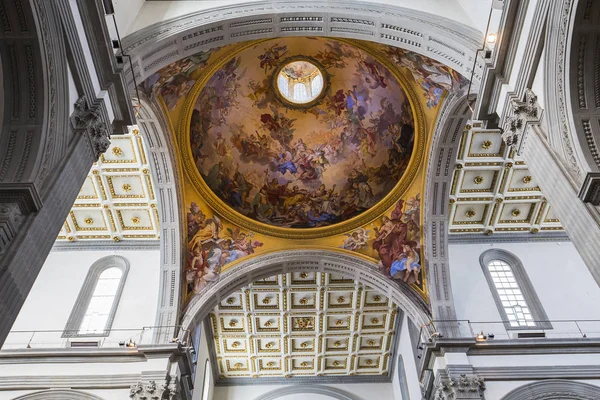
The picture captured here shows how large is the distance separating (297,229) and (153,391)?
21.9 ft

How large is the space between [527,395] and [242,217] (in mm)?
9594

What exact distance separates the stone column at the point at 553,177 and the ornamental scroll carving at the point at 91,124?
6.50m

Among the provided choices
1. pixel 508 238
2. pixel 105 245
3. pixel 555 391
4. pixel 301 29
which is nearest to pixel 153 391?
pixel 105 245

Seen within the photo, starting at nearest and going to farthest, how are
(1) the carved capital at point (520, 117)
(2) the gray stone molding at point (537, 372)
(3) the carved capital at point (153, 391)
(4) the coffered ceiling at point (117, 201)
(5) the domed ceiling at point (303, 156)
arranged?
1. (1) the carved capital at point (520, 117)
2. (3) the carved capital at point (153, 391)
3. (2) the gray stone molding at point (537, 372)
4. (5) the domed ceiling at point (303, 156)
5. (4) the coffered ceiling at point (117, 201)

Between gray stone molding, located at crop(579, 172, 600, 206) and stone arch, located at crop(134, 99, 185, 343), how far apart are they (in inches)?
407

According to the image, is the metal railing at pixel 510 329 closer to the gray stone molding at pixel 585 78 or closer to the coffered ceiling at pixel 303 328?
the coffered ceiling at pixel 303 328

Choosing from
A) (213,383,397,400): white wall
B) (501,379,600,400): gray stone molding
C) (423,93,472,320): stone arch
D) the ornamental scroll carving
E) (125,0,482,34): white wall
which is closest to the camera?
the ornamental scroll carving

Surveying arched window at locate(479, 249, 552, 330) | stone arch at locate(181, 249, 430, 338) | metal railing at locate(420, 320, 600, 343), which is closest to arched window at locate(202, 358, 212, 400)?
stone arch at locate(181, 249, 430, 338)

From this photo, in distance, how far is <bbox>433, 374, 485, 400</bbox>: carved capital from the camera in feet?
42.9

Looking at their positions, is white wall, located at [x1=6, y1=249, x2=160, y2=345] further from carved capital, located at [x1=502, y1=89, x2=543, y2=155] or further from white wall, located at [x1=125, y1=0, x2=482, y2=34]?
carved capital, located at [x1=502, y1=89, x2=543, y2=155]

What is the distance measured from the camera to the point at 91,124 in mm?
7898

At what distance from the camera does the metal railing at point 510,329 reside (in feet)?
48.1

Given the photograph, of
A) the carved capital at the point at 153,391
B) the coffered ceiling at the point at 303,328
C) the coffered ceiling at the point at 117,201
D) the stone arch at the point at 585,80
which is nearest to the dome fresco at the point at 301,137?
the coffered ceiling at the point at 117,201

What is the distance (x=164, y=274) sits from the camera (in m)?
15.4
